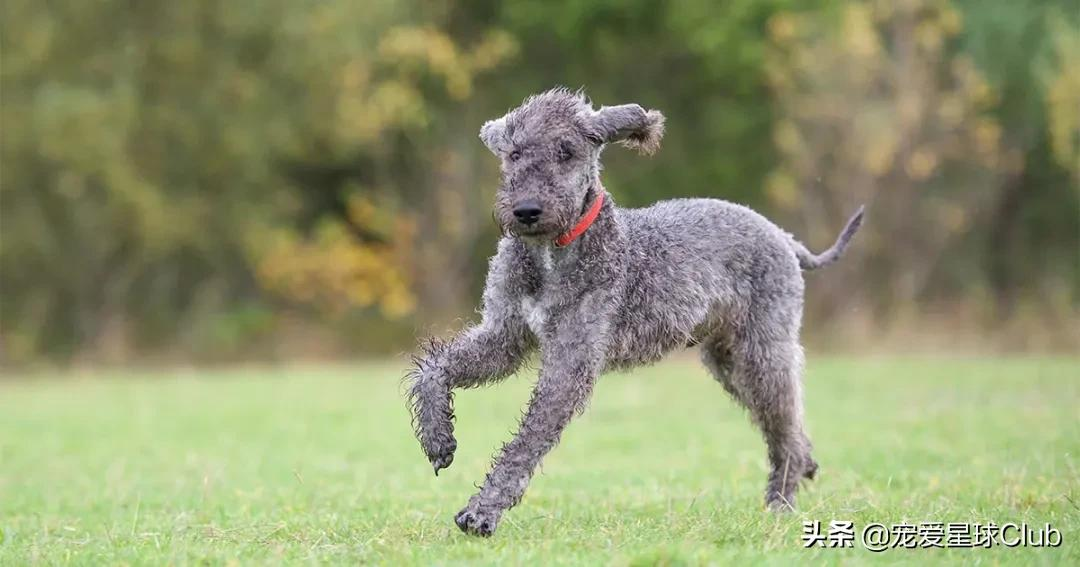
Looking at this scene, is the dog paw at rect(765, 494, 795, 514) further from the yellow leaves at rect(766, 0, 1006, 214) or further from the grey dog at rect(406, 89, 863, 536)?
the yellow leaves at rect(766, 0, 1006, 214)

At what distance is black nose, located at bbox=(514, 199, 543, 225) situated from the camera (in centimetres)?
608

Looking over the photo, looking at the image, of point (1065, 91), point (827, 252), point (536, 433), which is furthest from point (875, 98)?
point (536, 433)

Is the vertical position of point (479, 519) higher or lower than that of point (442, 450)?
lower

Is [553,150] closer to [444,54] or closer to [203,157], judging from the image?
[203,157]

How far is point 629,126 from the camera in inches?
258

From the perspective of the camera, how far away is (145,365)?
26938 millimetres

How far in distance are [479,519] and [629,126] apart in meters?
2.03

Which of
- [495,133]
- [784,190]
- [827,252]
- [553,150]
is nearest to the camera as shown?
[553,150]

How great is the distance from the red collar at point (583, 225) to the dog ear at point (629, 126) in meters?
0.30

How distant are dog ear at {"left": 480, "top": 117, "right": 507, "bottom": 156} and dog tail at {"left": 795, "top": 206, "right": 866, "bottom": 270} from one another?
Answer: 7.13 feet

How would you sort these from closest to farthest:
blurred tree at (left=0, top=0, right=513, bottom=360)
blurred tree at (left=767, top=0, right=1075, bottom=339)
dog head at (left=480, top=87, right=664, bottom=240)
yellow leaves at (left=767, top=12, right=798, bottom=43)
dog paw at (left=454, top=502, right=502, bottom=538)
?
dog paw at (left=454, top=502, right=502, bottom=538), dog head at (left=480, top=87, right=664, bottom=240), blurred tree at (left=0, top=0, right=513, bottom=360), blurred tree at (left=767, top=0, right=1075, bottom=339), yellow leaves at (left=767, top=12, right=798, bottom=43)

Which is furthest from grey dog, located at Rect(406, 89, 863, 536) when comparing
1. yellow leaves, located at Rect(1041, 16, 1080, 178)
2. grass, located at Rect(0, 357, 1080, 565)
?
yellow leaves, located at Rect(1041, 16, 1080, 178)

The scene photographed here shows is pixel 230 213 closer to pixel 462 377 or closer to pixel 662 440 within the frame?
pixel 662 440

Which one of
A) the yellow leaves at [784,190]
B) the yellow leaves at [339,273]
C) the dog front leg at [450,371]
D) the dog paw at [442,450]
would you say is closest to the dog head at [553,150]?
the dog front leg at [450,371]
